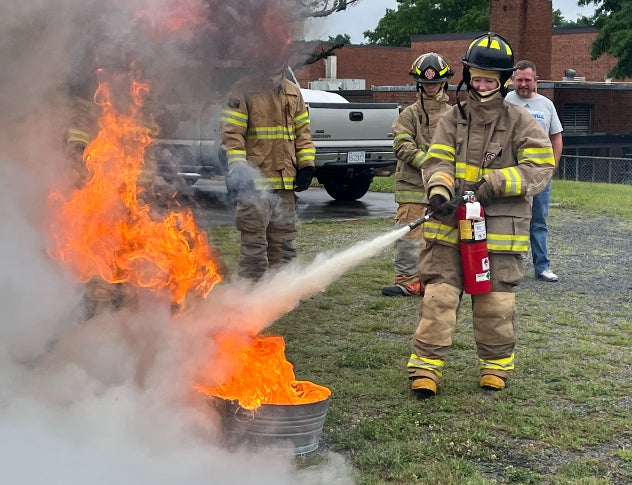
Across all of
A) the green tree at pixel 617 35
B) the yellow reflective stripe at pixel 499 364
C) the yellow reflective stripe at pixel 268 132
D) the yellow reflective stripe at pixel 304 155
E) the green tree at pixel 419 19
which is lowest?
the yellow reflective stripe at pixel 499 364

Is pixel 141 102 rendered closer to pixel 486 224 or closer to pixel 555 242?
pixel 486 224

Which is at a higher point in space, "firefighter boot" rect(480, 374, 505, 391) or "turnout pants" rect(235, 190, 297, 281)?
"turnout pants" rect(235, 190, 297, 281)

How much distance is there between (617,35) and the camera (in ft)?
111

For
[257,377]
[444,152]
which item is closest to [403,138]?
[444,152]

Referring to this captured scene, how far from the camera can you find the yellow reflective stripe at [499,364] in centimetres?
513

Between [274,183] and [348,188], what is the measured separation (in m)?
8.18

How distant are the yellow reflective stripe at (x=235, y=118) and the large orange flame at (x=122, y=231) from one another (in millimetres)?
1373

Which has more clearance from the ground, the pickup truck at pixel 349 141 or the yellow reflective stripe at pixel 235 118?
the yellow reflective stripe at pixel 235 118

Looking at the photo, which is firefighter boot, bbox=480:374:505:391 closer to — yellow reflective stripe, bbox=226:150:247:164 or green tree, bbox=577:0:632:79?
yellow reflective stripe, bbox=226:150:247:164

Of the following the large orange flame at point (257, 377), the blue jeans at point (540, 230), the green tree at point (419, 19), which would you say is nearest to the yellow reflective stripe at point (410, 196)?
the blue jeans at point (540, 230)

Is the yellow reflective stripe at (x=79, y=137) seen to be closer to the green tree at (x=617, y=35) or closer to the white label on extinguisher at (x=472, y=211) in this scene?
the white label on extinguisher at (x=472, y=211)

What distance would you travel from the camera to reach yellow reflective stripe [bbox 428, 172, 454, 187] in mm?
5016

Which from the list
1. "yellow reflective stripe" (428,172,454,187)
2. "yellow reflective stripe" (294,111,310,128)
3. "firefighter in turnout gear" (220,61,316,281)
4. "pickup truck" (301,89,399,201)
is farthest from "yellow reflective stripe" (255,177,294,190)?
"pickup truck" (301,89,399,201)

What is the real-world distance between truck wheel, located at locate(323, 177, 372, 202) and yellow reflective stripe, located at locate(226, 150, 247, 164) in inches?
327
